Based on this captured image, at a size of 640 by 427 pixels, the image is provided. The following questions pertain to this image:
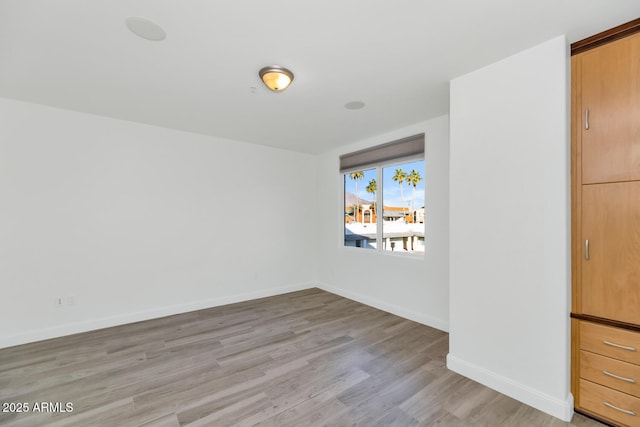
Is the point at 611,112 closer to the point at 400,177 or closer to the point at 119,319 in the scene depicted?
the point at 400,177

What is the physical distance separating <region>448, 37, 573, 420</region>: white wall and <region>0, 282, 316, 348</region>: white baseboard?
3.17m

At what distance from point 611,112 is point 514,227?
936mm

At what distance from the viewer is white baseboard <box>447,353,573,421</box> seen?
185 centimetres

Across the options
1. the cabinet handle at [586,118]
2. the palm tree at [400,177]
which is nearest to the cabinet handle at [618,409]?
the cabinet handle at [586,118]

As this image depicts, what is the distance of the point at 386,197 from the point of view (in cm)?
426

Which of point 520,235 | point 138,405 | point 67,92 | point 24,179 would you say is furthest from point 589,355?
point 24,179

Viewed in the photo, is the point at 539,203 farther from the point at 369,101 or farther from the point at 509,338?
the point at 369,101

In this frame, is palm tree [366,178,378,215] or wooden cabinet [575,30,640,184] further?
palm tree [366,178,378,215]

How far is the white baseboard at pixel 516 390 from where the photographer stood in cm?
185

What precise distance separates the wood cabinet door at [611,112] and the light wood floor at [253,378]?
1.71m

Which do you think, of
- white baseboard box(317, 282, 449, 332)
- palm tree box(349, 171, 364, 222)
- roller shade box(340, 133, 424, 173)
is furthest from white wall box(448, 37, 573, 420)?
palm tree box(349, 171, 364, 222)

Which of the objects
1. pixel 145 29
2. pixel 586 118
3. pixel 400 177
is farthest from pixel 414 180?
pixel 145 29

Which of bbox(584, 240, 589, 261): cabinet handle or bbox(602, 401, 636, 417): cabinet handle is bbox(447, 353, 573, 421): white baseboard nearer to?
bbox(602, 401, 636, 417): cabinet handle

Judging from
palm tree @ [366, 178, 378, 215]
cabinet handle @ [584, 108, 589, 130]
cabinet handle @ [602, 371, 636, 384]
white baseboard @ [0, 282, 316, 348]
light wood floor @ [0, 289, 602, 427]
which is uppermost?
cabinet handle @ [584, 108, 589, 130]
